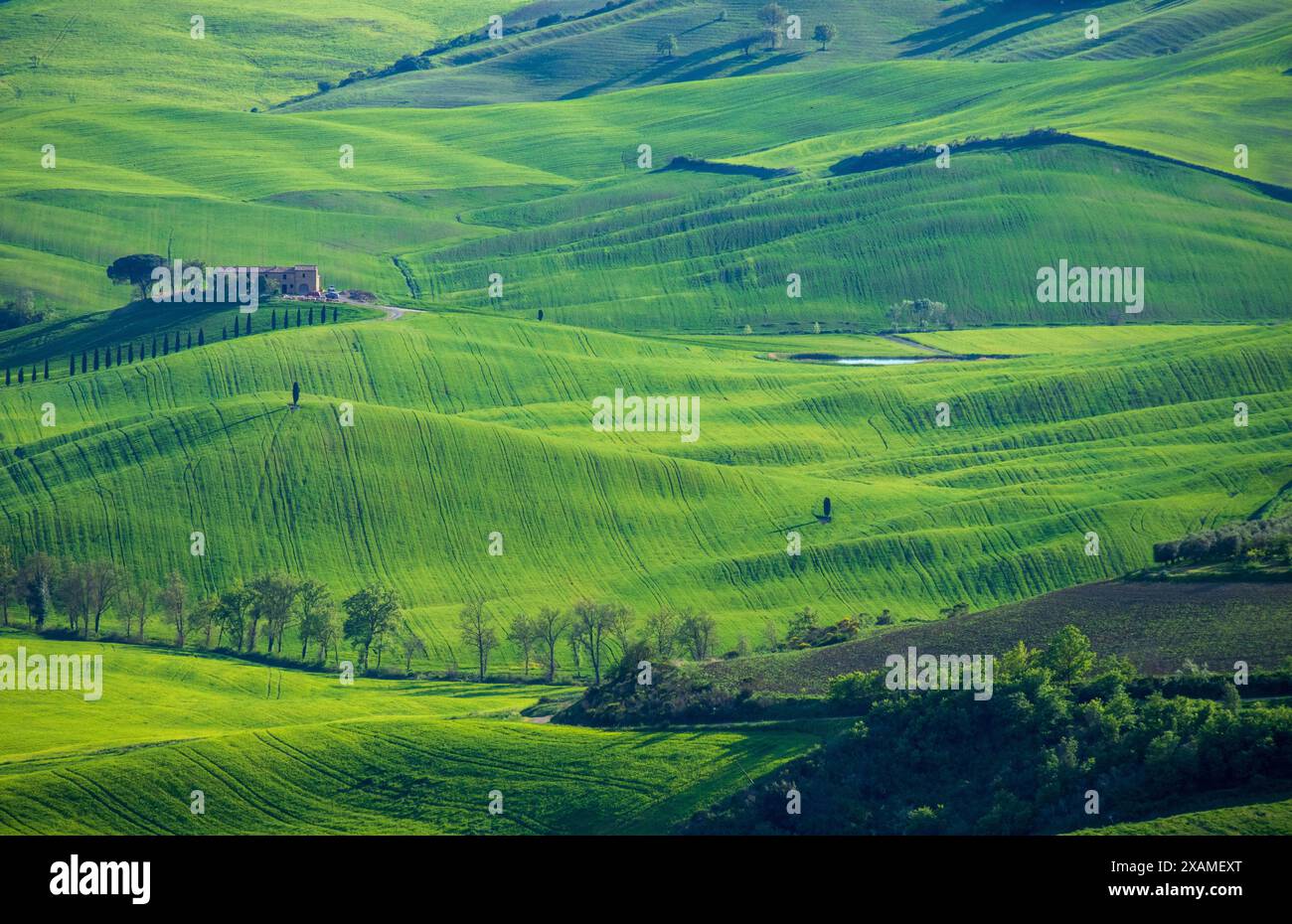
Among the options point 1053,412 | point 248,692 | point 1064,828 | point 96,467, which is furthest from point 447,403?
point 1064,828

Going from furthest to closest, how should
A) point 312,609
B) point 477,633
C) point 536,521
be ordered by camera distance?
point 536,521, point 312,609, point 477,633

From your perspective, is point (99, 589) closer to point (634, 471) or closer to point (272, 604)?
point (272, 604)

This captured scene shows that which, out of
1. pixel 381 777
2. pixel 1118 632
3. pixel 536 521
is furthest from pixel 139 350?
pixel 1118 632

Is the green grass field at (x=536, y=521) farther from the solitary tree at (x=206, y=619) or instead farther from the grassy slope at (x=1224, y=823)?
the solitary tree at (x=206, y=619)

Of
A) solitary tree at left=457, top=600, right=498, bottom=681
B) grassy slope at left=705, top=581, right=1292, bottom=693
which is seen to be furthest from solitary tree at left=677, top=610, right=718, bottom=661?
grassy slope at left=705, top=581, right=1292, bottom=693

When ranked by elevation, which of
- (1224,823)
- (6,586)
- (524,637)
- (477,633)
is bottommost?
(1224,823)

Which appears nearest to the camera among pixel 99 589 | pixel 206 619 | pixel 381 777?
pixel 381 777

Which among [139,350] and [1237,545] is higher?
[139,350]
